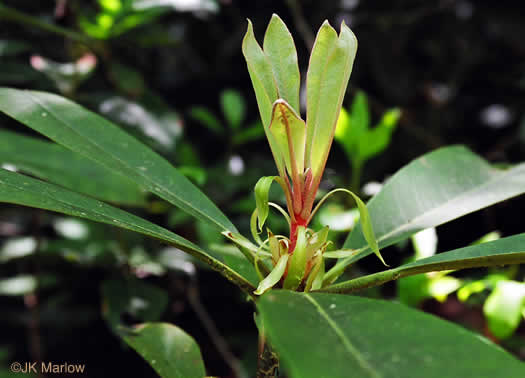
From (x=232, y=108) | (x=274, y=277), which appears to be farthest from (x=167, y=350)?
(x=232, y=108)

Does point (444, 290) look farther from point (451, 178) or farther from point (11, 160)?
point (11, 160)

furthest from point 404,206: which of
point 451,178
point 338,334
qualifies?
point 338,334

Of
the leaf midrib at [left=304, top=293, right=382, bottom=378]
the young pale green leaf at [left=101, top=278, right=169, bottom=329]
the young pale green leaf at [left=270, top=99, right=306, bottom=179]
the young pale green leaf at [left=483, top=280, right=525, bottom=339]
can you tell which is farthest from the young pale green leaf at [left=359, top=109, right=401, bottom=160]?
the leaf midrib at [left=304, top=293, right=382, bottom=378]

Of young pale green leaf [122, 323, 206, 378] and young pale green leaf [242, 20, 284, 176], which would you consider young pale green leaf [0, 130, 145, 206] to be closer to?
young pale green leaf [122, 323, 206, 378]

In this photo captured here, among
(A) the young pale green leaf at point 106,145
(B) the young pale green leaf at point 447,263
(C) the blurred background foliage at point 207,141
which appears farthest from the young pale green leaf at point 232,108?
(B) the young pale green leaf at point 447,263

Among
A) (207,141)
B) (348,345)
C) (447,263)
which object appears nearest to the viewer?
(348,345)

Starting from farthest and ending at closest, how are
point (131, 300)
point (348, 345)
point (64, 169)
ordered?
point (131, 300) < point (64, 169) < point (348, 345)

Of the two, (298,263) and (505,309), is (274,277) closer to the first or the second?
(298,263)
